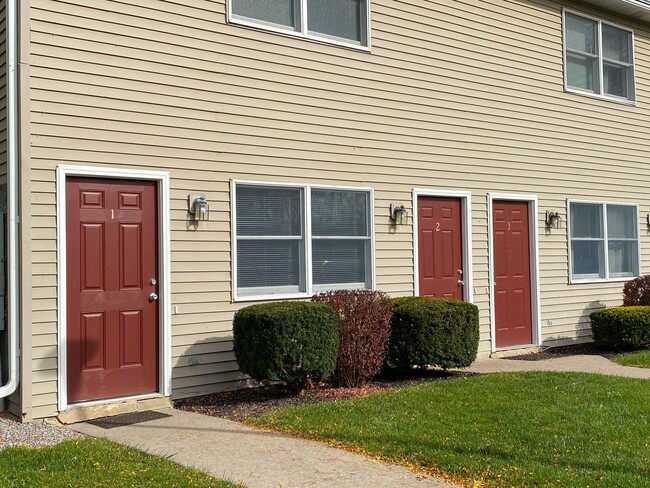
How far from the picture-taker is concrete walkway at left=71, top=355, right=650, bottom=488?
4973 millimetres

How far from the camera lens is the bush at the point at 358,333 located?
7.97 meters

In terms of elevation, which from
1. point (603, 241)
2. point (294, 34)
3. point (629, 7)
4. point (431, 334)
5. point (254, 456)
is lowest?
point (254, 456)

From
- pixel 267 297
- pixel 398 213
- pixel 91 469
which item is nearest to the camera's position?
pixel 91 469

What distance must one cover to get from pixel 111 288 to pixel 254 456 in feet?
8.40

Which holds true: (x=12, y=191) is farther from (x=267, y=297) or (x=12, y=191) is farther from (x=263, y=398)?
(x=263, y=398)

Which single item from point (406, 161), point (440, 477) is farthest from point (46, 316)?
point (406, 161)

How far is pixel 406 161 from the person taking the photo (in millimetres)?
9781

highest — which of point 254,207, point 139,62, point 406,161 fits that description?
point 139,62

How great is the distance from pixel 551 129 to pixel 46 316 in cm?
816

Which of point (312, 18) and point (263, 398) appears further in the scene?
point (312, 18)

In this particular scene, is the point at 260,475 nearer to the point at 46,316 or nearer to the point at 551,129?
the point at 46,316

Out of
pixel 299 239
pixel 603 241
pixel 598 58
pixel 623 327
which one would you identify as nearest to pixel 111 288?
pixel 299 239

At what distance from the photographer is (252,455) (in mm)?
5574

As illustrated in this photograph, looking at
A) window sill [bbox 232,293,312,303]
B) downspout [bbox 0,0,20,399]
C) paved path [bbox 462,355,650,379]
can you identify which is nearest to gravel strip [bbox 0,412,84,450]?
downspout [bbox 0,0,20,399]
